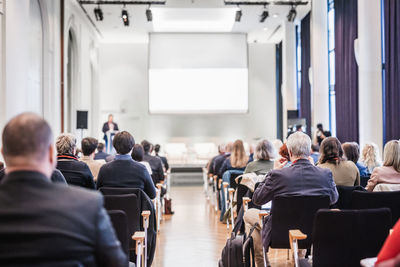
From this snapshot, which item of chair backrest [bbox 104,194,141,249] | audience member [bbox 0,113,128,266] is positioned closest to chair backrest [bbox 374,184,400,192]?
chair backrest [bbox 104,194,141,249]

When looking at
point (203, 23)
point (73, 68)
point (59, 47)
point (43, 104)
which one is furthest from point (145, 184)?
point (203, 23)

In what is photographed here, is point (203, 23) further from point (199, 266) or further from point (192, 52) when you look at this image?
point (199, 266)

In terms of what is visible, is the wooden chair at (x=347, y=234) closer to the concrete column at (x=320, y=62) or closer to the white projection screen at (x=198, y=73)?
the concrete column at (x=320, y=62)

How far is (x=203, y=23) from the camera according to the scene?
15.5 meters

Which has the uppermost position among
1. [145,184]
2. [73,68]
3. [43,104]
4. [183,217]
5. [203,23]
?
[203,23]

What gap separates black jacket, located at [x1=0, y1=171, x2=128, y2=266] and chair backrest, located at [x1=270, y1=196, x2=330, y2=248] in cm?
204

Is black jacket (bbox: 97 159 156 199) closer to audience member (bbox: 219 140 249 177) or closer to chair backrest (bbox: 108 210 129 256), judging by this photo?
chair backrest (bbox: 108 210 129 256)

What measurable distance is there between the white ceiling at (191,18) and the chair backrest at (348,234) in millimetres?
11214

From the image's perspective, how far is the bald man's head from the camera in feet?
4.86

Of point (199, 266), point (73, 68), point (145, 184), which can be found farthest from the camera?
point (73, 68)

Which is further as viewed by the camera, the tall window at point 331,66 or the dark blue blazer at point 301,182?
the tall window at point 331,66

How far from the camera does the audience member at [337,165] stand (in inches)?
170

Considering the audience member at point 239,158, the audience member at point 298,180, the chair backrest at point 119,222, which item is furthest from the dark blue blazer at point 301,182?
the audience member at point 239,158

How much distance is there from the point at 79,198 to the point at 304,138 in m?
2.41
